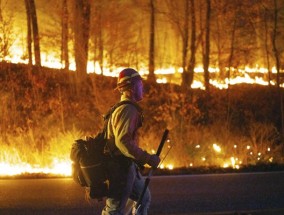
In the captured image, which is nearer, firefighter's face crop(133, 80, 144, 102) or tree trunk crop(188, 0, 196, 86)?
firefighter's face crop(133, 80, 144, 102)

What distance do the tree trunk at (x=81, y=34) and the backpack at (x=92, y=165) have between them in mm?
11543

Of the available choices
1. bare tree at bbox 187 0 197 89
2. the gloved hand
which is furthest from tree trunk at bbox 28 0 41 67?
the gloved hand

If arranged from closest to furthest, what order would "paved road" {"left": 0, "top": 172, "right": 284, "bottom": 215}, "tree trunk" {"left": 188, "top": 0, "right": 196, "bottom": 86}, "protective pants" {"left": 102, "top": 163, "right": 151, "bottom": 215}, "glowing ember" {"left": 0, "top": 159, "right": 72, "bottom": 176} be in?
"protective pants" {"left": 102, "top": 163, "right": 151, "bottom": 215}
"paved road" {"left": 0, "top": 172, "right": 284, "bottom": 215}
"glowing ember" {"left": 0, "top": 159, "right": 72, "bottom": 176}
"tree trunk" {"left": 188, "top": 0, "right": 196, "bottom": 86}

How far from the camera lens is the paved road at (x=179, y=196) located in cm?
912

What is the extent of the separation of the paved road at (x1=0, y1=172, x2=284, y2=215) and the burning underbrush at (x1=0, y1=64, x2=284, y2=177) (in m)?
1.34

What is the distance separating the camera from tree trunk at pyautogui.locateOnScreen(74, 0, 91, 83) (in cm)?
1725

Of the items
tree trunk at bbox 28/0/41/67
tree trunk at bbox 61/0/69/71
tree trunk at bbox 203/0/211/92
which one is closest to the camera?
tree trunk at bbox 61/0/69/71

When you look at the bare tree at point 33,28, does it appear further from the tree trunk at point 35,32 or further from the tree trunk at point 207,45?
the tree trunk at point 207,45

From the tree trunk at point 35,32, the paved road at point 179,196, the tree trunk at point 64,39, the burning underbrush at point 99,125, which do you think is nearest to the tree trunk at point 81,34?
the tree trunk at point 64,39

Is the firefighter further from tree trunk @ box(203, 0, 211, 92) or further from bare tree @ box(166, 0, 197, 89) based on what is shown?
bare tree @ box(166, 0, 197, 89)

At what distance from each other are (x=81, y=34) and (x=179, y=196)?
866cm

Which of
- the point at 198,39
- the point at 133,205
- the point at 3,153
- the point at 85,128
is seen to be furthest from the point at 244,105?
the point at 133,205

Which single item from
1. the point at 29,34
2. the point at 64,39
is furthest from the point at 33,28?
the point at 64,39

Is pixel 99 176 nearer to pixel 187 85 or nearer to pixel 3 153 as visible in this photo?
pixel 3 153
